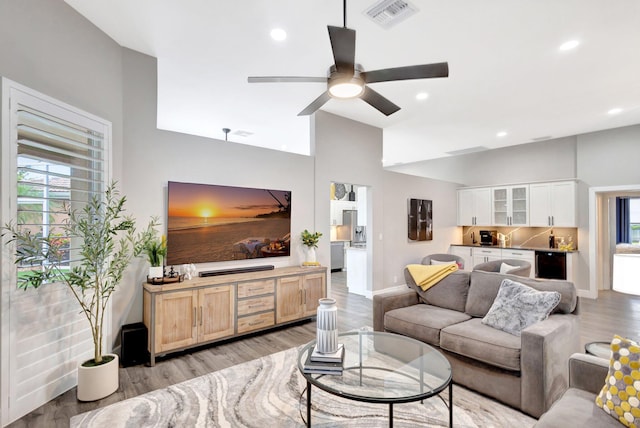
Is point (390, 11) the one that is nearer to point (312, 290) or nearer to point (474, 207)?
point (312, 290)

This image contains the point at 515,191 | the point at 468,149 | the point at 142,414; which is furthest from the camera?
the point at 468,149

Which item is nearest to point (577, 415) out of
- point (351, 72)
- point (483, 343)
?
point (483, 343)

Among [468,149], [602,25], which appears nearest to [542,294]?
[602,25]

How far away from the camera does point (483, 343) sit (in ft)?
8.07

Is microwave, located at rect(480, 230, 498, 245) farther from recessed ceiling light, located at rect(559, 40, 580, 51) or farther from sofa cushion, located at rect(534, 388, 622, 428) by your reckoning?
sofa cushion, located at rect(534, 388, 622, 428)

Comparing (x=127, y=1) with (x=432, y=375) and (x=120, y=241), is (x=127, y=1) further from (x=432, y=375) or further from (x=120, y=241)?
(x=432, y=375)

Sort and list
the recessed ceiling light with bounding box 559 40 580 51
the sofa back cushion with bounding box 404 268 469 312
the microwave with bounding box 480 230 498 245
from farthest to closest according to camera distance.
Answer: the microwave with bounding box 480 230 498 245
the sofa back cushion with bounding box 404 268 469 312
the recessed ceiling light with bounding box 559 40 580 51

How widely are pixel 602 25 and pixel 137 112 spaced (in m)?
4.63

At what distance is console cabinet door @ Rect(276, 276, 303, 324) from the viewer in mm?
4113

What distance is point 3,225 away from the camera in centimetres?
217

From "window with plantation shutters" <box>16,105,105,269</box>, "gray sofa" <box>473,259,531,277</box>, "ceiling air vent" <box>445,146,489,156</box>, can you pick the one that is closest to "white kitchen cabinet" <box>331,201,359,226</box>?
"ceiling air vent" <box>445,146,489,156</box>

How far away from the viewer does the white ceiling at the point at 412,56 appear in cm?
269

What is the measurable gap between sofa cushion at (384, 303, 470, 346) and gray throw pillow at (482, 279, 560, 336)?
34 cm

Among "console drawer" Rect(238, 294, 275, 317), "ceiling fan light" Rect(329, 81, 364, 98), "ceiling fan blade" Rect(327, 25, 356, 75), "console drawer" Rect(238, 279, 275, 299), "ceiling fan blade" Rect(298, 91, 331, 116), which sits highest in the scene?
"ceiling fan blade" Rect(327, 25, 356, 75)
